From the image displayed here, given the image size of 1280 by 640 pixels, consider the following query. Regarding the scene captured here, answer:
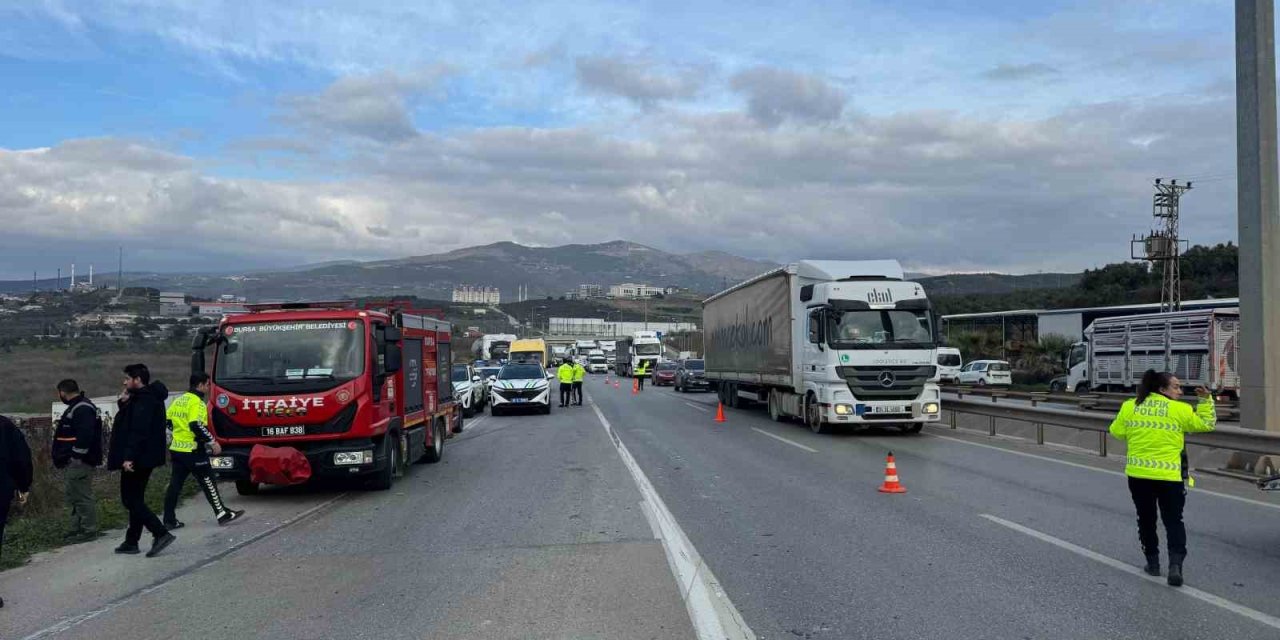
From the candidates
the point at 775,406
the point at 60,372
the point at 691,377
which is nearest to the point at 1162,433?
the point at 775,406

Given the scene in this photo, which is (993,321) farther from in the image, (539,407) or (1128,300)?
(539,407)

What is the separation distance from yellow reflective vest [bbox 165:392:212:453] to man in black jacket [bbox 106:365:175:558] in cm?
81

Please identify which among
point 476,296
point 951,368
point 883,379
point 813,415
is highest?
point 476,296

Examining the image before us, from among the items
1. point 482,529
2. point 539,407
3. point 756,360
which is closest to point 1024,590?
point 482,529

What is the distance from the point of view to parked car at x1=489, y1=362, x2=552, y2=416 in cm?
2912

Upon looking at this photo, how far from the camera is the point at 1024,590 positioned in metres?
6.95

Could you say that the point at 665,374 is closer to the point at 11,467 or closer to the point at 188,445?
the point at 188,445

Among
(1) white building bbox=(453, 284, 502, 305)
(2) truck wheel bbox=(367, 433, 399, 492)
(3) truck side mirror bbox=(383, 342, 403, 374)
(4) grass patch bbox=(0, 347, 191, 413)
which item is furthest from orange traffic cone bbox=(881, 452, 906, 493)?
(1) white building bbox=(453, 284, 502, 305)

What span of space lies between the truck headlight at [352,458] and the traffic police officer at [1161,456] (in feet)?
28.5

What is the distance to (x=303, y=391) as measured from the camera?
11.9 meters

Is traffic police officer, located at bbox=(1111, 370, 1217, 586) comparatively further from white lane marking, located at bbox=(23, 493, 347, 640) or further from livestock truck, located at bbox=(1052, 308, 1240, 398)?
livestock truck, located at bbox=(1052, 308, 1240, 398)

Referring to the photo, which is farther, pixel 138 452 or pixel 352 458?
pixel 352 458

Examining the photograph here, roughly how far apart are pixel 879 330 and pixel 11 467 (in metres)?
16.1

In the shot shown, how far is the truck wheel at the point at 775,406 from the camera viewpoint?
2474cm
